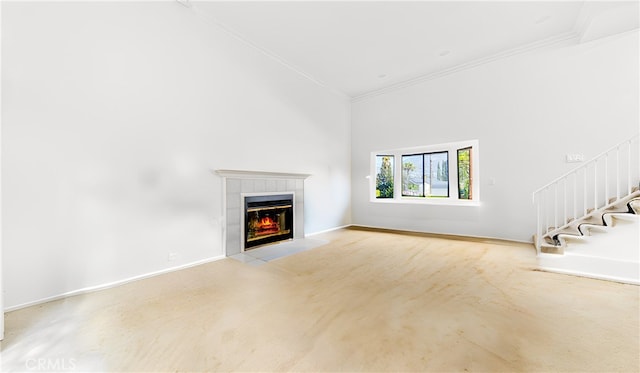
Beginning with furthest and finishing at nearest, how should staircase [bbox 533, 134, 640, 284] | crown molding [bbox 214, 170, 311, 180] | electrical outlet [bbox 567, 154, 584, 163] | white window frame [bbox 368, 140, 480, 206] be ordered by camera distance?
white window frame [bbox 368, 140, 480, 206] < electrical outlet [bbox 567, 154, 584, 163] < crown molding [bbox 214, 170, 311, 180] < staircase [bbox 533, 134, 640, 284]

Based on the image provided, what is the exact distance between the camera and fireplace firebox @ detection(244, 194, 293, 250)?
381cm

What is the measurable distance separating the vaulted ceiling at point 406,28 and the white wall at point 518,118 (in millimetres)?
313

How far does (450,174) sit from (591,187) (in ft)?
6.57

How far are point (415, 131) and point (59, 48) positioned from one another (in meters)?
5.32

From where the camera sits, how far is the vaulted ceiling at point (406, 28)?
3066 mm

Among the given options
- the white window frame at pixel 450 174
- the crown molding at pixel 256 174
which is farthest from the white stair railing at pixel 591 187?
the crown molding at pixel 256 174

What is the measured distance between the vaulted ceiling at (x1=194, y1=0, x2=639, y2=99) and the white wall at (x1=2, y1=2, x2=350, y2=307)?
0.54 m

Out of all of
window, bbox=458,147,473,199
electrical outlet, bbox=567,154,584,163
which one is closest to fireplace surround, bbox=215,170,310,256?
window, bbox=458,147,473,199

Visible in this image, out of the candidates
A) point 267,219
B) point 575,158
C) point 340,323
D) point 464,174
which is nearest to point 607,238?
point 575,158

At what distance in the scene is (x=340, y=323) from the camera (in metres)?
1.78

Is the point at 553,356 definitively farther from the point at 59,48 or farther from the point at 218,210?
the point at 59,48

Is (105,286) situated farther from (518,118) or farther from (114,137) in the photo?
(518,118)

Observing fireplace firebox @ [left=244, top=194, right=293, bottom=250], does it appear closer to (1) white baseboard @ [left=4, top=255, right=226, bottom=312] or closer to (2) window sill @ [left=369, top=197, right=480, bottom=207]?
(1) white baseboard @ [left=4, top=255, right=226, bottom=312]

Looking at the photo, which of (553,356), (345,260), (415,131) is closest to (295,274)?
(345,260)
